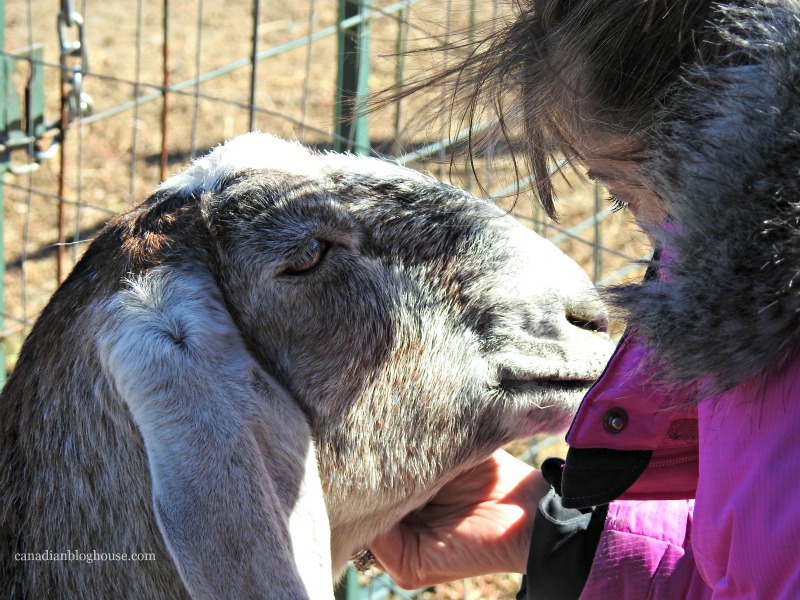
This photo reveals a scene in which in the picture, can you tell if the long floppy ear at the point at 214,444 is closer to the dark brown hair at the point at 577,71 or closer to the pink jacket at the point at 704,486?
the pink jacket at the point at 704,486

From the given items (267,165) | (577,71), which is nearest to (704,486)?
(577,71)

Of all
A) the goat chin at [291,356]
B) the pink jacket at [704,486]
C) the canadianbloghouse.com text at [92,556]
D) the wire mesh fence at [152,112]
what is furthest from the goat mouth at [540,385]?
the wire mesh fence at [152,112]

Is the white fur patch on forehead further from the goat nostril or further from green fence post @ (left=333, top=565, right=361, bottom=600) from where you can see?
green fence post @ (left=333, top=565, right=361, bottom=600)

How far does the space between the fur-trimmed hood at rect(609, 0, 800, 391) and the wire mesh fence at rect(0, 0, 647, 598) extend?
244cm

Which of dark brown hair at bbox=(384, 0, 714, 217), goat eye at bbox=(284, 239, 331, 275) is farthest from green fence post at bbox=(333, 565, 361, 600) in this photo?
dark brown hair at bbox=(384, 0, 714, 217)

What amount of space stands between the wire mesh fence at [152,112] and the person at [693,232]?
2139mm

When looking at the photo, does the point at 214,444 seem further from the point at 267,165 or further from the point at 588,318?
the point at 588,318

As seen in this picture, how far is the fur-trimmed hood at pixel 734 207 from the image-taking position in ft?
4.14

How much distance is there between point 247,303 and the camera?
218 centimetres

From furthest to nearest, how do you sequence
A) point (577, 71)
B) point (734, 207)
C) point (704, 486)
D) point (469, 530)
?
point (469, 530) → point (577, 71) → point (704, 486) → point (734, 207)

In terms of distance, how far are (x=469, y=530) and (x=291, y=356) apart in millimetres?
707

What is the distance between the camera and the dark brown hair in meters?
1.47

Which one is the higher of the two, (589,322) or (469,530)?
(589,322)

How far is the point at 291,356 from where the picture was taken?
218cm
